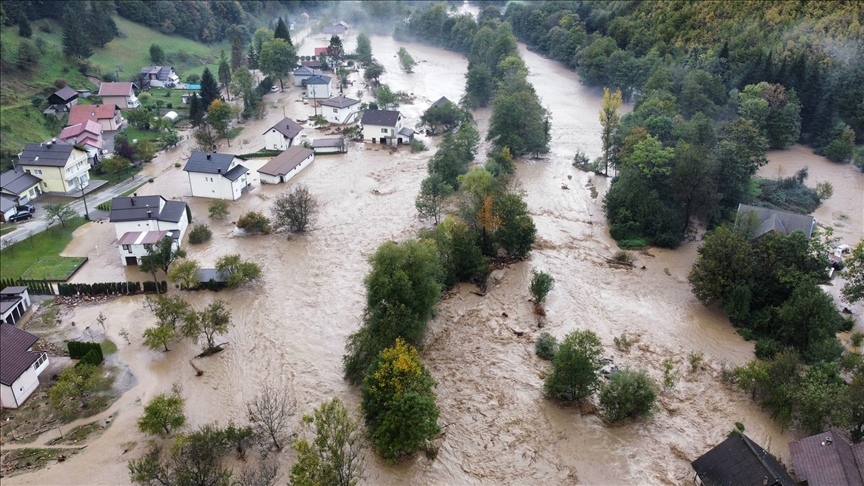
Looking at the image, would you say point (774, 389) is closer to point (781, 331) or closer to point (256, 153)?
point (781, 331)

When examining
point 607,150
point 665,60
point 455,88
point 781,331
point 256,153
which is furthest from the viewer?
point 455,88

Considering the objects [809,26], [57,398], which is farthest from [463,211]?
[809,26]

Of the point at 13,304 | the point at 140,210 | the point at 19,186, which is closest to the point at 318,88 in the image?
the point at 19,186

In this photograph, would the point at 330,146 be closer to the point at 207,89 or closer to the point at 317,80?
the point at 207,89

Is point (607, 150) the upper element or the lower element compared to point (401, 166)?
upper

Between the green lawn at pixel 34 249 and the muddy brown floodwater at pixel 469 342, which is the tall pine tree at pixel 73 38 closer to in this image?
the muddy brown floodwater at pixel 469 342

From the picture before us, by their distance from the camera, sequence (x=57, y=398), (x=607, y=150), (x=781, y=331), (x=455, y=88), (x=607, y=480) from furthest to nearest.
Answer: (x=455, y=88), (x=607, y=150), (x=781, y=331), (x=57, y=398), (x=607, y=480)
